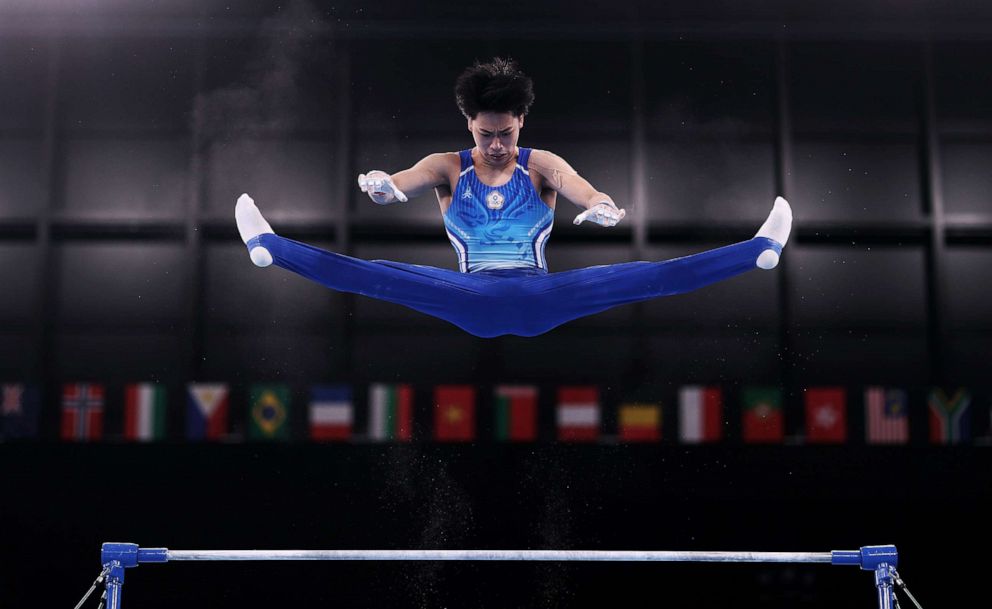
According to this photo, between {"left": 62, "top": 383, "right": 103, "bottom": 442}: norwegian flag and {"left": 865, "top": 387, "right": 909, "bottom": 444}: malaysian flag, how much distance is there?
643cm

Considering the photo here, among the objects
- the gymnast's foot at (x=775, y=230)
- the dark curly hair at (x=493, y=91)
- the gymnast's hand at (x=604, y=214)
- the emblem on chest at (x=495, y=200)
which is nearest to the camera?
the gymnast's hand at (x=604, y=214)

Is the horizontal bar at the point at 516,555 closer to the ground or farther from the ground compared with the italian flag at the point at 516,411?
closer to the ground

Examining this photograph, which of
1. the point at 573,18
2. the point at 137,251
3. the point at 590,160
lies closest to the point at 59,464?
the point at 137,251

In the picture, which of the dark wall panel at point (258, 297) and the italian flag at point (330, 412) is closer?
the italian flag at point (330, 412)

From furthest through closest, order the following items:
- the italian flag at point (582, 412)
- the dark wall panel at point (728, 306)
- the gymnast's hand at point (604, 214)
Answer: the dark wall panel at point (728, 306) < the italian flag at point (582, 412) < the gymnast's hand at point (604, 214)

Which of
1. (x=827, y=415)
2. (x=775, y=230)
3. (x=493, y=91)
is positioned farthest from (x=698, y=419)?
(x=493, y=91)

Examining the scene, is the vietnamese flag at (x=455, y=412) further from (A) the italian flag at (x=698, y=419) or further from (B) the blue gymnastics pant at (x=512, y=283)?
(B) the blue gymnastics pant at (x=512, y=283)

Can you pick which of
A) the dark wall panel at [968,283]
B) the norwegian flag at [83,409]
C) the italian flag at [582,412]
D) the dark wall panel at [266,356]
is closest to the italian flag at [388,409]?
the dark wall panel at [266,356]

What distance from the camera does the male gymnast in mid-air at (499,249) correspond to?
12.6ft

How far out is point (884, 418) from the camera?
7699mm

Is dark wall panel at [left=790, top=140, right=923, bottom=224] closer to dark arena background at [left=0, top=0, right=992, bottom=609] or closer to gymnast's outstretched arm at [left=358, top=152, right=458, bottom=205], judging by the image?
dark arena background at [left=0, top=0, right=992, bottom=609]

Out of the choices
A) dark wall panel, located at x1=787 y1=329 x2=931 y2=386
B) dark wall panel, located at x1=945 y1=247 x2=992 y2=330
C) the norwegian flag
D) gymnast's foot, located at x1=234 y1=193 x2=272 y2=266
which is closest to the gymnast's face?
gymnast's foot, located at x1=234 y1=193 x2=272 y2=266

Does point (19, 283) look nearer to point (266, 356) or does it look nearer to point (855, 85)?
point (266, 356)

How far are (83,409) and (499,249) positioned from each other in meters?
5.00
